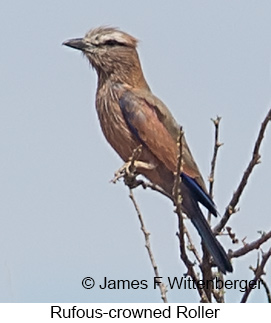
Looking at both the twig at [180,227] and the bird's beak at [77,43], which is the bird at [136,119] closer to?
the bird's beak at [77,43]

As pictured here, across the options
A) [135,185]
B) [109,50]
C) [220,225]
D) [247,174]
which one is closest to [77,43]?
[109,50]

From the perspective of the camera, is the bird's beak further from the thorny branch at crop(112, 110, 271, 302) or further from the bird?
the thorny branch at crop(112, 110, 271, 302)

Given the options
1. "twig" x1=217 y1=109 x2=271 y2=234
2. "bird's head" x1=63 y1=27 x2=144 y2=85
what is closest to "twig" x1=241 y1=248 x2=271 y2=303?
"twig" x1=217 y1=109 x2=271 y2=234

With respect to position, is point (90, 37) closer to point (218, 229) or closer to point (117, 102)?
point (117, 102)

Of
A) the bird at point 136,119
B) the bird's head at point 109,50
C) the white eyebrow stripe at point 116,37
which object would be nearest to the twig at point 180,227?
the bird at point 136,119

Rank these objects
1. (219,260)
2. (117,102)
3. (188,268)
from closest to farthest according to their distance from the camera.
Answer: (188,268)
(219,260)
(117,102)

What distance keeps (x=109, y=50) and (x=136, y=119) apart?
2.91ft

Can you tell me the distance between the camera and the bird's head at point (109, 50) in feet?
21.3

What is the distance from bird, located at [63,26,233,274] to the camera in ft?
18.7

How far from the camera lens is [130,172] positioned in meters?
5.07

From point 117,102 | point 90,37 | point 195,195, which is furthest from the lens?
point 90,37

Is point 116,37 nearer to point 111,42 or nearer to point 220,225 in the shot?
point 111,42
